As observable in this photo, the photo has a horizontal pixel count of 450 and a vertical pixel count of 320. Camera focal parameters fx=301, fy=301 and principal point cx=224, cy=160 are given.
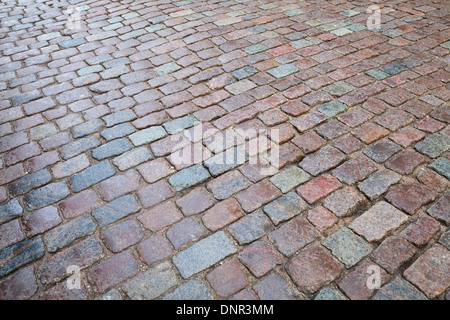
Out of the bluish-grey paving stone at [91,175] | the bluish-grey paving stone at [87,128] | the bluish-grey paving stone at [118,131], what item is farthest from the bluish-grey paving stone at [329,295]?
the bluish-grey paving stone at [87,128]

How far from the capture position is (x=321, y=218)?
2023 mm

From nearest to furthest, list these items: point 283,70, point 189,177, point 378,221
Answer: point 378,221 → point 189,177 → point 283,70

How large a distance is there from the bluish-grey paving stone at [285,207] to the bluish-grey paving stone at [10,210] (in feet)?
5.79

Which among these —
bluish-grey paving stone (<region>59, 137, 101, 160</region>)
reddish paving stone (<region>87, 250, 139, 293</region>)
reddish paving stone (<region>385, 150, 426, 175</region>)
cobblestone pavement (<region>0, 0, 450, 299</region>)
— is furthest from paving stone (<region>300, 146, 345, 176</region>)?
bluish-grey paving stone (<region>59, 137, 101, 160</region>)

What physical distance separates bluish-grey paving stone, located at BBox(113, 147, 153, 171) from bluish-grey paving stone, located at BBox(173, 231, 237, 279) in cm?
90

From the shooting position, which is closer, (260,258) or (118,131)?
(260,258)

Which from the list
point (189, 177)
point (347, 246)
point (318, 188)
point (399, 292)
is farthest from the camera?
point (189, 177)

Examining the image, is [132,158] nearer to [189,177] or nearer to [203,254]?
[189,177]

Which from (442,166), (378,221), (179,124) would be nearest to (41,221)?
(179,124)

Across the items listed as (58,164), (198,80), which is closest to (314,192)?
(198,80)

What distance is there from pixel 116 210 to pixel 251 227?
3.16 ft

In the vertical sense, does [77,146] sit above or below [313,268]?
above

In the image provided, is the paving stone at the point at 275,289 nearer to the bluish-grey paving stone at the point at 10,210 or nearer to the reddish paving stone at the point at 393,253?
the reddish paving stone at the point at 393,253
